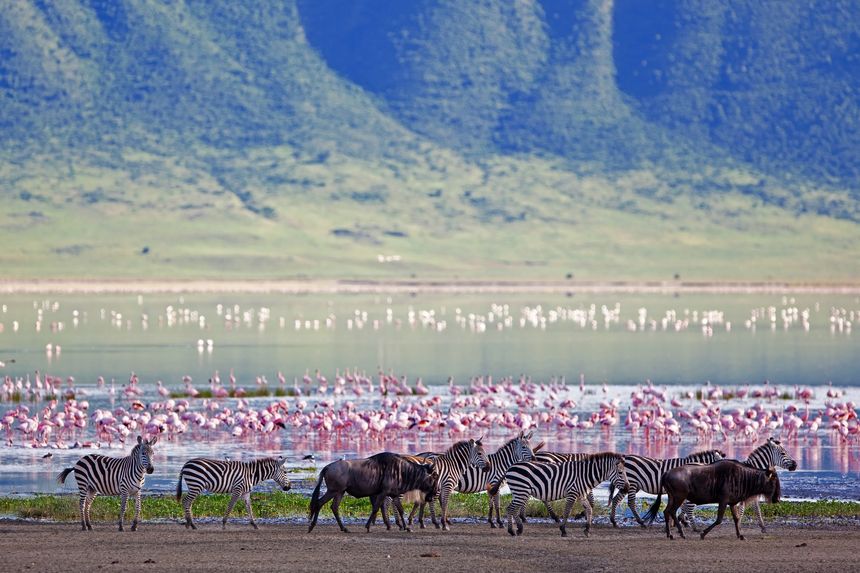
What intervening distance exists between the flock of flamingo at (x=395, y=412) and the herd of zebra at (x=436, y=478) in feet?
27.6

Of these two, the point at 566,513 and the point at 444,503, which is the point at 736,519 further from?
the point at 444,503

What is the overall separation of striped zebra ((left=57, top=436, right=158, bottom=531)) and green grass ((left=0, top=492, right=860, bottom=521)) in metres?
0.90

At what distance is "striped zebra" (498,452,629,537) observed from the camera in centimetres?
1694

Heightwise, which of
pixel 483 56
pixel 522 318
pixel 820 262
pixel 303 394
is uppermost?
pixel 483 56

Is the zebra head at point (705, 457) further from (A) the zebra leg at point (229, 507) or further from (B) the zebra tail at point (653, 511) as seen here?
(A) the zebra leg at point (229, 507)

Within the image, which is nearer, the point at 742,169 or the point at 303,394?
the point at 303,394

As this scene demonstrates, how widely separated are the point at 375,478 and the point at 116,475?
8.61 ft

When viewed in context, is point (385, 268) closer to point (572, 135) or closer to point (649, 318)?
point (572, 135)

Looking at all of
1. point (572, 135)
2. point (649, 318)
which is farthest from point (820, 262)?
point (649, 318)

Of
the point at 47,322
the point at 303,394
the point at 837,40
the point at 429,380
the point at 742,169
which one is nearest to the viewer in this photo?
the point at 303,394

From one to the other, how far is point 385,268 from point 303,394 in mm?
77825

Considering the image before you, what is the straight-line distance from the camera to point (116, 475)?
17.4 metres

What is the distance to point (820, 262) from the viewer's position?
4648 inches

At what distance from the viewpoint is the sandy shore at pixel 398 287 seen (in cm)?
10350
